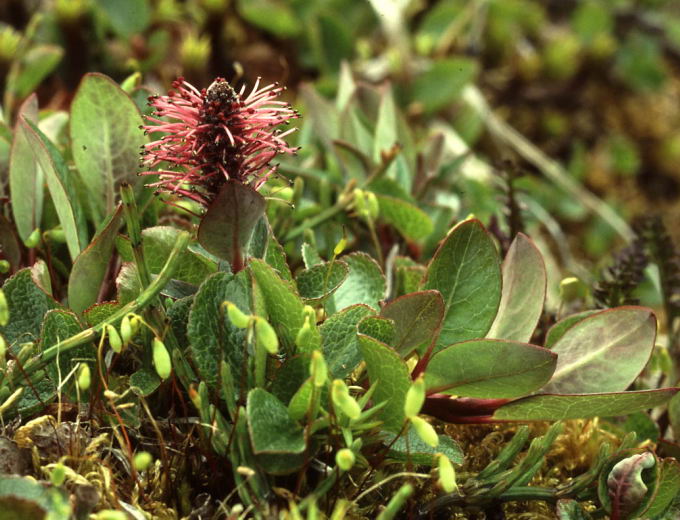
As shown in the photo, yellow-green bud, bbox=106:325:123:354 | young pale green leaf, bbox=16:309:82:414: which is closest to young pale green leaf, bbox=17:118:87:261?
young pale green leaf, bbox=16:309:82:414

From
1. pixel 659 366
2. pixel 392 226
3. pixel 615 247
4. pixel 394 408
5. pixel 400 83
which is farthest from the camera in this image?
pixel 615 247

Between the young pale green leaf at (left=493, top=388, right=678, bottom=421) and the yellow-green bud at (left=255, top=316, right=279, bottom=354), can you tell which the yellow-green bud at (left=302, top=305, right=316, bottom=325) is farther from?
the young pale green leaf at (left=493, top=388, right=678, bottom=421)

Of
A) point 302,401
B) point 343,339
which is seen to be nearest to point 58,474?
point 302,401

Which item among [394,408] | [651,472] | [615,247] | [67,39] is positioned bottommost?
[615,247]

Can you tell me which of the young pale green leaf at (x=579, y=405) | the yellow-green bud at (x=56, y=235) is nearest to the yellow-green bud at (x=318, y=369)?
the young pale green leaf at (x=579, y=405)

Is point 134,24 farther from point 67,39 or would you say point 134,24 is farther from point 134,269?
point 134,269

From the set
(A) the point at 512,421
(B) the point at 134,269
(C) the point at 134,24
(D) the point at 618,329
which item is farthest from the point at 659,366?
(C) the point at 134,24
